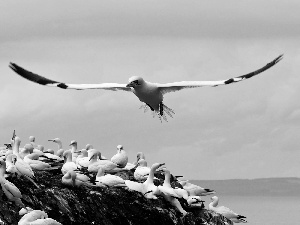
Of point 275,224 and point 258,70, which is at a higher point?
point 275,224

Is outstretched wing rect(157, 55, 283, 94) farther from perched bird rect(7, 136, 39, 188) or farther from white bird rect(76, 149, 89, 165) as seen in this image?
perched bird rect(7, 136, 39, 188)

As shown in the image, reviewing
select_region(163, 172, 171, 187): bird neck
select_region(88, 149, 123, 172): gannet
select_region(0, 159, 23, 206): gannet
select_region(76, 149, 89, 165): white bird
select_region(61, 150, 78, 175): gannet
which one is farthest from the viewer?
select_region(76, 149, 89, 165): white bird

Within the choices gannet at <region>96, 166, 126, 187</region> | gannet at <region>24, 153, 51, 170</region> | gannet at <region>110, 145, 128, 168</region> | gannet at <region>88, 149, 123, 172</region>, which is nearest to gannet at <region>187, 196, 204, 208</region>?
gannet at <region>96, 166, 126, 187</region>

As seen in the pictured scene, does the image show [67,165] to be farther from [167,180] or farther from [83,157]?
[83,157]

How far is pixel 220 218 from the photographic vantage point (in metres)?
34.4

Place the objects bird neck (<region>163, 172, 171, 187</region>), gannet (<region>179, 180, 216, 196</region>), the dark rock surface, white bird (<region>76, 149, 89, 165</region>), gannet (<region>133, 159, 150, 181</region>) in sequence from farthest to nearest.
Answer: white bird (<region>76, 149, 89, 165</region>), gannet (<region>179, 180, 216, 196</region>), gannet (<region>133, 159, 150, 181</region>), bird neck (<region>163, 172, 171, 187</region>), the dark rock surface

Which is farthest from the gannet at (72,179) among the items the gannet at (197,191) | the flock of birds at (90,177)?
the gannet at (197,191)

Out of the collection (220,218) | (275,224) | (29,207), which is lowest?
(29,207)

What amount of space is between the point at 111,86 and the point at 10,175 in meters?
5.47

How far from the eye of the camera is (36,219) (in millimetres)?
25703

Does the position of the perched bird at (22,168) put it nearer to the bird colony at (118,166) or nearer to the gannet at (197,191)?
the bird colony at (118,166)

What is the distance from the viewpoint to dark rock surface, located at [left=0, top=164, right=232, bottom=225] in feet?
93.5

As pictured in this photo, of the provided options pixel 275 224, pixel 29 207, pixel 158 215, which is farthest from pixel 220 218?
pixel 275 224

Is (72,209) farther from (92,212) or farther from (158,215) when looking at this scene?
(158,215)
